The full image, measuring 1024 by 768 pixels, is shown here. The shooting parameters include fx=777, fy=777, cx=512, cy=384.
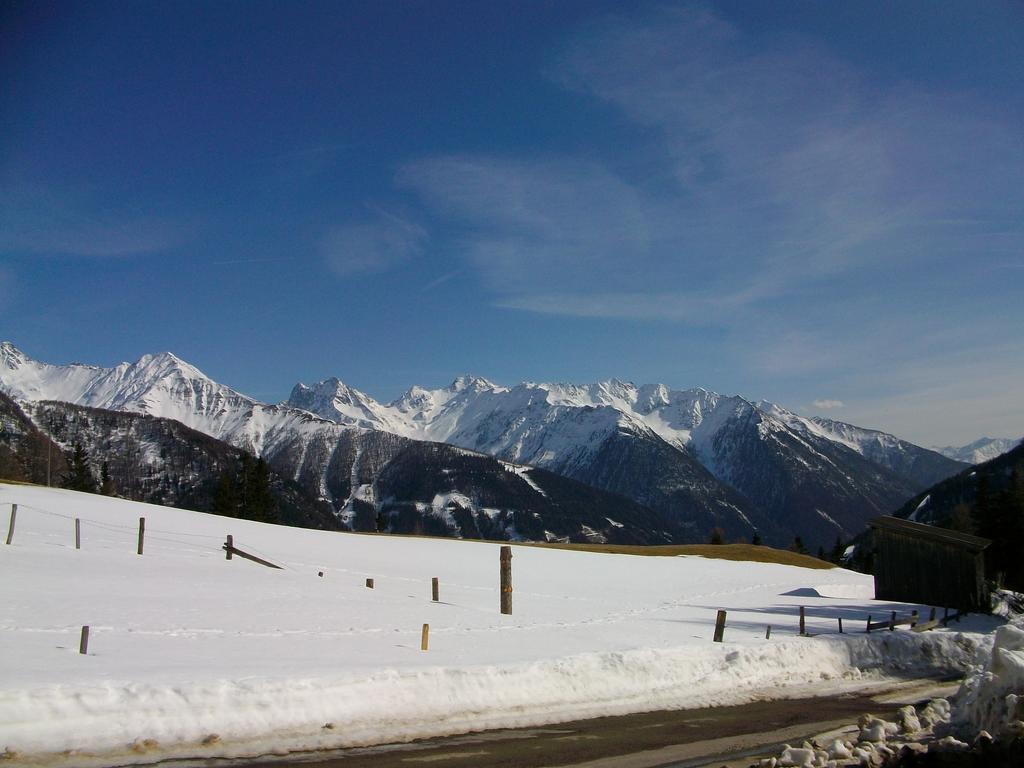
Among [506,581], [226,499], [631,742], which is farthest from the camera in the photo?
[226,499]

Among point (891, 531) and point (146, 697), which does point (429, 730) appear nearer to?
point (146, 697)

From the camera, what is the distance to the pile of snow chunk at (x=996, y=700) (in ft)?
35.9

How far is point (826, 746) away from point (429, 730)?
21.7 feet

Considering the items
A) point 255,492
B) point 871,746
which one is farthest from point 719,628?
point 255,492

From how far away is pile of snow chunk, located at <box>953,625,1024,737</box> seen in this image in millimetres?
10953

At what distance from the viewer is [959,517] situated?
4532 inches

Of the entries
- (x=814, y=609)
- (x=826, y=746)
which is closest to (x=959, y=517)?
(x=814, y=609)

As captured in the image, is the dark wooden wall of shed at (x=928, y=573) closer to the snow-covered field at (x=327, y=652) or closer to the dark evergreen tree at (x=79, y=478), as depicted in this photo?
the snow-covered field at (x=327, y=652)

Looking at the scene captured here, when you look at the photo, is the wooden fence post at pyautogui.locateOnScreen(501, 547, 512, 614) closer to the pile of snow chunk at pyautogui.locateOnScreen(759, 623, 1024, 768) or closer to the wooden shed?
the pile of snow chunk at pyautogui.locateOnScreen(759, 623, 1024, 768)

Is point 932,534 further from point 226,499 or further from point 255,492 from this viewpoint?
point 255,492

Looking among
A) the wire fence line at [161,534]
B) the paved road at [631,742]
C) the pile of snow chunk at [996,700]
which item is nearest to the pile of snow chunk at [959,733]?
the pile of snow chunk at [996,700]

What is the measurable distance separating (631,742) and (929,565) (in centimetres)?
3739

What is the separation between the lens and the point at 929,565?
4384 centimetres

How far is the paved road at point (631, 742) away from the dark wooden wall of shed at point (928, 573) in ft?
93.5
